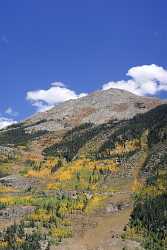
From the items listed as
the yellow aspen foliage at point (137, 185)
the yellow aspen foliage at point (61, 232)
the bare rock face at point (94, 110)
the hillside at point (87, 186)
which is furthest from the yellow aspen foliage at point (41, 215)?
→ the bare rock face at point (94, 110)

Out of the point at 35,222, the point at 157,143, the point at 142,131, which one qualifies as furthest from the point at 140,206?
the point at 142,131

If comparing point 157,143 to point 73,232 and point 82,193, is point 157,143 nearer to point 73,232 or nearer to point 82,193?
point 82,193

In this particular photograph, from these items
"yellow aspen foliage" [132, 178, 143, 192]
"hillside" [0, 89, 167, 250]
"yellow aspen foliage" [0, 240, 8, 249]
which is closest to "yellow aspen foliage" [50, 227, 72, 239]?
"hillside" [0, 89, 167, 250]

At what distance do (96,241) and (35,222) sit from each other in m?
8.79

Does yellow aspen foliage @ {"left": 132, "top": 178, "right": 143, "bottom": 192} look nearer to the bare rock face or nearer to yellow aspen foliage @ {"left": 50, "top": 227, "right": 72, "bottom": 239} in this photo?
yellow aspen foliage @ {"left": 50, "top": 227, "right": 72, "bottom": 239}

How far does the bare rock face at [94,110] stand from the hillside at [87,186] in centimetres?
221

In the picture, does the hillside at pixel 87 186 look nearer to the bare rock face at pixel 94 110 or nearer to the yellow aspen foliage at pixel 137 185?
the yellow aspen foliage at pixel 137 185

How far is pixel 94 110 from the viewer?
153m

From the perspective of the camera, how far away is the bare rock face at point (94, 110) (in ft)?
468

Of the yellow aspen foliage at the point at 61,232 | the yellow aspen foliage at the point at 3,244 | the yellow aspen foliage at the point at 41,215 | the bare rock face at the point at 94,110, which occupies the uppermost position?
the bare rock face at the point at 94,110

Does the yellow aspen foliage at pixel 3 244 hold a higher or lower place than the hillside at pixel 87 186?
lower

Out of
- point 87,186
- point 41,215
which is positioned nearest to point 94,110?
point 87,186

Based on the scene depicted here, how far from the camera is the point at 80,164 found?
3649 inches

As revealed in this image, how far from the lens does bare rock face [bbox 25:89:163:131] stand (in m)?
143
